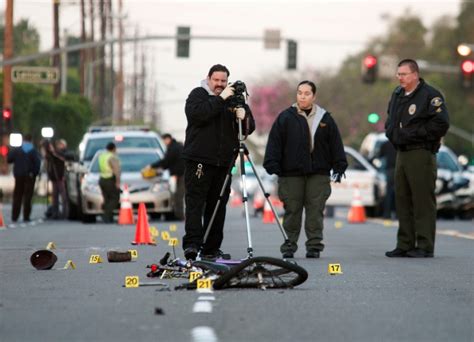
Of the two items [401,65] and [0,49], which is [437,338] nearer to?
[401,65]

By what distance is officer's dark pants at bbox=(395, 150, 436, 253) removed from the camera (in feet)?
56.1

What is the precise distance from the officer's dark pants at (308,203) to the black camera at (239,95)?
3.15m

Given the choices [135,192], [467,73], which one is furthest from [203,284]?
[467,73]

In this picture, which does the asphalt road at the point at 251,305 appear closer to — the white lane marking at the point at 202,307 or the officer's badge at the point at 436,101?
the white lane marking at the point at 202,307

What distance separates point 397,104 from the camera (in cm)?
1716

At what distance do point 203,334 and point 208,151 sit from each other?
5741mm

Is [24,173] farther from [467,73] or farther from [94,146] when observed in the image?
[467,73]

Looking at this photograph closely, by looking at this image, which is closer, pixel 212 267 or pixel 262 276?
pixel 262 276

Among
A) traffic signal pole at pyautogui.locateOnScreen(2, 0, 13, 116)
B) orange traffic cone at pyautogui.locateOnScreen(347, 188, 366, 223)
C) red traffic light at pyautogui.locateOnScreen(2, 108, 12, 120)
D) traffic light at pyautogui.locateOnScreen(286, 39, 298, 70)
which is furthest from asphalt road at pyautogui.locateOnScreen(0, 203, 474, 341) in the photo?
traffic light at pyautogui.locateOnScreen(286, 39, 298, 70)

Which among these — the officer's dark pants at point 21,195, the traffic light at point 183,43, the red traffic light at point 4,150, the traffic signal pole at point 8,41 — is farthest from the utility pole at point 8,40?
the officer's dark pants at point 21,195

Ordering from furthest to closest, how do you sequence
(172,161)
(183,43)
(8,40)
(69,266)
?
1. (183,43)
2. (8,40)
3. (172,161)
4. (69,266)

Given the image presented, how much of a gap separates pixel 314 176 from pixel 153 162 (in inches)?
564

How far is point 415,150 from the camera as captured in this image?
1716 centimetres

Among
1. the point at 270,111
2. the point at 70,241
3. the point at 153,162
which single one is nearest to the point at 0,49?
the point at 270,111
